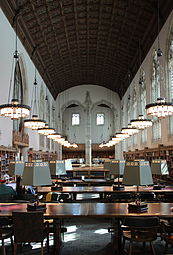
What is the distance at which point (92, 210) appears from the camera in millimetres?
4988

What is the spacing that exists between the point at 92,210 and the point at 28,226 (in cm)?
111

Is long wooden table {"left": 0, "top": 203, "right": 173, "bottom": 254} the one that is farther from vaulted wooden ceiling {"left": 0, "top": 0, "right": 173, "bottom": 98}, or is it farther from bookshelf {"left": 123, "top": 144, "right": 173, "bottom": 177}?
vaulted wooden ceiling {"left": 0, "top": 0, "right": 173, "bottom": 98}

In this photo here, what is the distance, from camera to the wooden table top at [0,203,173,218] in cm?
460

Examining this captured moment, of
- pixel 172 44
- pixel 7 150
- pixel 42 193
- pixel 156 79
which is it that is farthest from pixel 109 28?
pixel 42 193

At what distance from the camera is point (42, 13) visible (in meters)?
15.0

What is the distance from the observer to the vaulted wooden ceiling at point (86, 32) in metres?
14.3

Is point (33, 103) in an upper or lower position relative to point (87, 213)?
upper

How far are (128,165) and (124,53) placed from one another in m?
17.0

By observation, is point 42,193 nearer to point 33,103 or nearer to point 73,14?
point 73,14

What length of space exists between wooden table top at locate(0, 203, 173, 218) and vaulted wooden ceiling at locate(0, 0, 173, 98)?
1002cm

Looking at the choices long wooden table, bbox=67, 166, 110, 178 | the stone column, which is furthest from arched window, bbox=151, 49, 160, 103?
the stone column

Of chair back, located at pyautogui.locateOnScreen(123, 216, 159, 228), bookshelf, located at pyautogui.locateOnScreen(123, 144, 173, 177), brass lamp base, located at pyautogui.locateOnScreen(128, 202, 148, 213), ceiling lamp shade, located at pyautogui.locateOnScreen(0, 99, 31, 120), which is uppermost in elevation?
ceiling lamp shade, located at pyautogui.locateOnScreen(0, 99, 31, 120)

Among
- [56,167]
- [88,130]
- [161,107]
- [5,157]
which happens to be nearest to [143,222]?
[56,167]

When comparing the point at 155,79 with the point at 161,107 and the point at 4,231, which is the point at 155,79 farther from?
the point at 4,231
